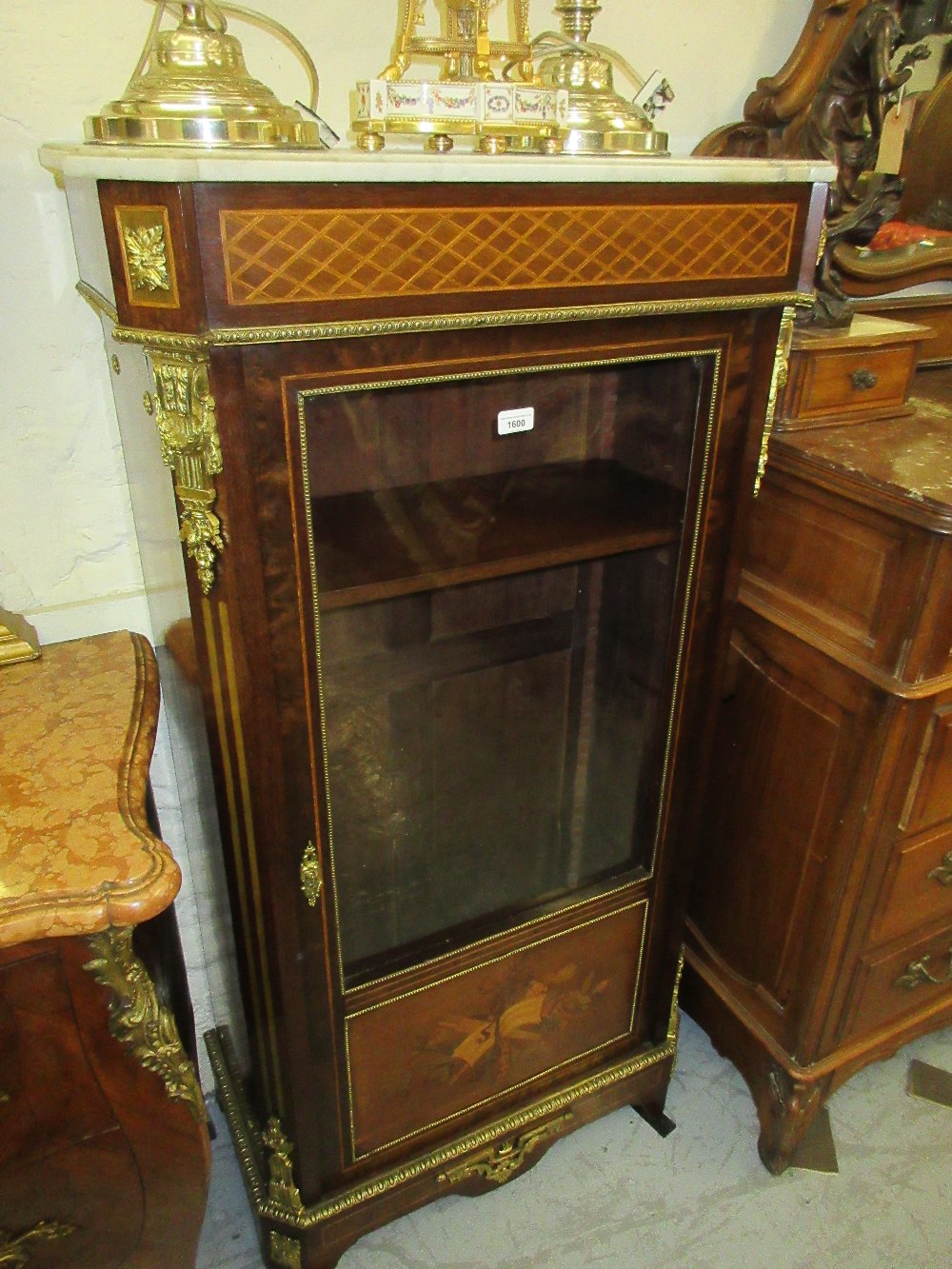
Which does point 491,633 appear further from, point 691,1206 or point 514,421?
point 691,1206

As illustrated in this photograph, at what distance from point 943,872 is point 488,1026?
0.62 meters

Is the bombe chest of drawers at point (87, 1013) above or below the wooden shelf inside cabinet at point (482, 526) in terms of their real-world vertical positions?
below

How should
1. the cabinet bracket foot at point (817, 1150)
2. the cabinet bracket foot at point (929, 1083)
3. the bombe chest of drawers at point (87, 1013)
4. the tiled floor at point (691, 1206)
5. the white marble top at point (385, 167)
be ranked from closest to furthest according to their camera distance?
the white marble top at point (385, 167) → the bombe chest of drawers at point (87, 1013) → the tiled floor at point (691, 1206) → the cabinet bracket foot at point (817, 1150) → the cabinet bracket foot at point (929, 1083)

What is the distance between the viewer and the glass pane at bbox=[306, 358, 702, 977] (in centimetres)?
89

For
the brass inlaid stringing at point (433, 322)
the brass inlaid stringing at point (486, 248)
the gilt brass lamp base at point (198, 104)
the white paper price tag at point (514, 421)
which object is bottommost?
the white paper price tag at point (514, 421)

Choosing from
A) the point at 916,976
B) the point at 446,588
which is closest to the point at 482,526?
the point at 446,588

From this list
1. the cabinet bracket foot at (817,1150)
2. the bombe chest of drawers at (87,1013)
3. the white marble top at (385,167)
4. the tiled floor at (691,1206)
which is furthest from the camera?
the cabinet bracket foot at (817,1150)

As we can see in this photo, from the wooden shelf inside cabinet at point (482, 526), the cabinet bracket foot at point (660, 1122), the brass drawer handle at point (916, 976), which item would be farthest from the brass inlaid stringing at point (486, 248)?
the cabinet bracket foot at point (660, 1122)

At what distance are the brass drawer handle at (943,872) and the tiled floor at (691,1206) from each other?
43 cm

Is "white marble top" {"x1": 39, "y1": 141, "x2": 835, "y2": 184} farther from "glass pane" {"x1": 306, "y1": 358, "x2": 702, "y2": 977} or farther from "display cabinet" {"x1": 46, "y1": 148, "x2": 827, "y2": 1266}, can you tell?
"glass pane" {"x1": 306, "y1": 358, "x2": 702, "y2": 977}

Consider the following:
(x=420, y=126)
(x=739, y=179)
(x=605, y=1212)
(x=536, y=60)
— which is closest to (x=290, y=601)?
(x=420, y=126)

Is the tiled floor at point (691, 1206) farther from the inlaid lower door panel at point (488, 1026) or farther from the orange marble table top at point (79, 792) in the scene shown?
the orange marble table top at point (79, 792)

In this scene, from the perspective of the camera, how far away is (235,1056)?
124cm

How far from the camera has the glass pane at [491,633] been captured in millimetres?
894
